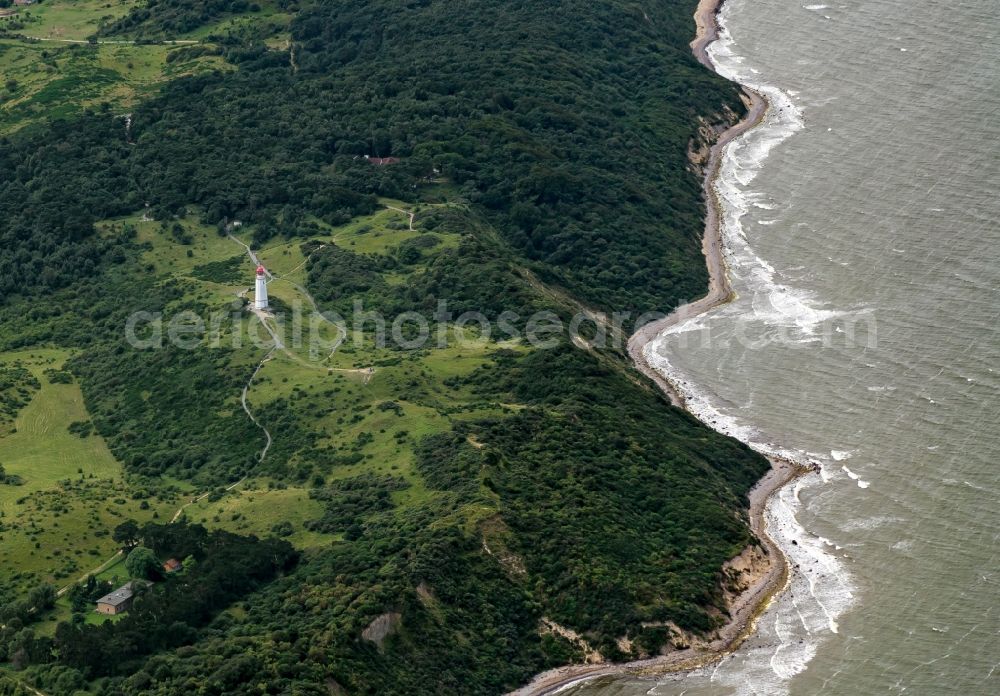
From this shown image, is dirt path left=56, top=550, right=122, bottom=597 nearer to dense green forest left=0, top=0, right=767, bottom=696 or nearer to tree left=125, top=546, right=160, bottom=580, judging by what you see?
tree left=125, top=546, right=160, bottom=580

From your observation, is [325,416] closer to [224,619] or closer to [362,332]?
[362,332]

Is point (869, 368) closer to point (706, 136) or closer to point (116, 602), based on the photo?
point (706, 136)

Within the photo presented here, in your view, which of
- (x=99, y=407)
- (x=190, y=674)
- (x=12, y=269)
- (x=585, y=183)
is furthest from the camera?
(x=585, y=183)

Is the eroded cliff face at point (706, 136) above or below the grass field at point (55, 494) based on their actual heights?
above

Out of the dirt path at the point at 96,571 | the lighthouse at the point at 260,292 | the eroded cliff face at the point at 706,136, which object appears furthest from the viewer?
the eroded cliff face at the point at 706,136

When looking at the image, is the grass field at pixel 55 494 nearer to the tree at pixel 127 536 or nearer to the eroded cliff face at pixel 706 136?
the tree at pixel 127 536

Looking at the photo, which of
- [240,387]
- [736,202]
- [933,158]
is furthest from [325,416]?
[933,158]

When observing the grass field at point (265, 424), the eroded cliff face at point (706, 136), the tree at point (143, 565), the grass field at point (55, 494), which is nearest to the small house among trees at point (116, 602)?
the tree at point (143, 565)

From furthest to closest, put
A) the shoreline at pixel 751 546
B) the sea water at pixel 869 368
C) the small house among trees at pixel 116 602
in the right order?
the sea water at pixel 869 368 < the shoreline at pixel 751 546 < the small house among trees at pixel 116 602
